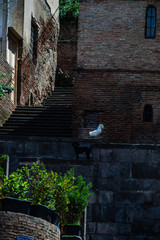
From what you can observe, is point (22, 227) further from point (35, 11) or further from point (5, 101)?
point (35, 11)

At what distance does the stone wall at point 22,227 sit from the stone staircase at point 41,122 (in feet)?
35.4

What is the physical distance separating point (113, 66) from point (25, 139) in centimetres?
644

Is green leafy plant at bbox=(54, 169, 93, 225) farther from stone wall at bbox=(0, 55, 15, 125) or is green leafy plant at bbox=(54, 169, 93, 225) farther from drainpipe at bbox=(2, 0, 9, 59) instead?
drainpipe at bbox=(2, 0, 9, 59)

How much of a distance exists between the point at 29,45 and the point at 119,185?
11640 millimetres

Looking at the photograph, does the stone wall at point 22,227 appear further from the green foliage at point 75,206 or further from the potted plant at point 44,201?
the green foliage at point 75,206

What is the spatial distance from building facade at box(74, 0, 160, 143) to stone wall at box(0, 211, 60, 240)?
11.9 metres

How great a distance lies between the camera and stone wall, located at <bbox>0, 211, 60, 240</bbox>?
11633 mm

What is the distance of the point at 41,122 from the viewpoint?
24391 mm

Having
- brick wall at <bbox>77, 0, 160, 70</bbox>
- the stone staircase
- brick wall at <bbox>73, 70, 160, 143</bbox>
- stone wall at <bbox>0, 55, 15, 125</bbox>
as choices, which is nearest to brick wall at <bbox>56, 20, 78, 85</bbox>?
the stone staircase

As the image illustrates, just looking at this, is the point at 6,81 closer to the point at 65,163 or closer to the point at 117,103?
the point at 117,103

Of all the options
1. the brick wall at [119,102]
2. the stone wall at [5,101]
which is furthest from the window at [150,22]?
the stone wall at [5,101]

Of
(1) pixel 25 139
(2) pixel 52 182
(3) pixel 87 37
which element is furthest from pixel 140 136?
(2) pixel 52 182

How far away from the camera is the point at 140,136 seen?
24234 mm

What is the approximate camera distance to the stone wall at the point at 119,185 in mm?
18000
